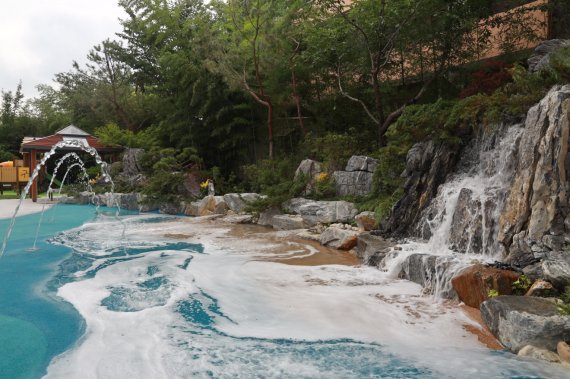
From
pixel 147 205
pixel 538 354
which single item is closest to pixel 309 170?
pixel 147 205

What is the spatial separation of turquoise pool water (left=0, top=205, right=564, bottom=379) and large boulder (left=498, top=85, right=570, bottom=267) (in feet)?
3.59

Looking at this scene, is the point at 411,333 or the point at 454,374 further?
the point at 411,333

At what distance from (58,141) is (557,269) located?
16320 millimetres

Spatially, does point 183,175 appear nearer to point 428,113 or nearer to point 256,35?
point 256,35

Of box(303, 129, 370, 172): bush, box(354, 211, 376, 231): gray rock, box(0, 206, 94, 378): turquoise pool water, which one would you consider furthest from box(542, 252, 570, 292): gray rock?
box(303, 129, 370, 172): bush

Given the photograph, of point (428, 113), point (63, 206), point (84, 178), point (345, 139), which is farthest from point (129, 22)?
point (428, 113)

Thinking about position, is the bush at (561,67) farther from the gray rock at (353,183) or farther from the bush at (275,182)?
the bush at (275,182)

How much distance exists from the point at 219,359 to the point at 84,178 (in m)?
15.2

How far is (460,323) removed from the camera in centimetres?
362

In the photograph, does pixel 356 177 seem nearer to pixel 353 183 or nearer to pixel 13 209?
pixel 353 183

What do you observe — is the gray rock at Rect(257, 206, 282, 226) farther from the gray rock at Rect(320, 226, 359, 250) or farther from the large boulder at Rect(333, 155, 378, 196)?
the gray rock at Rect(320, 226, 359, 250)

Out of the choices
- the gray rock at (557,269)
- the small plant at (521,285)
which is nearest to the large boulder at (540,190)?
the gray rock at (557,269)

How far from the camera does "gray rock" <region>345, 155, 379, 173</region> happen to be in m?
8.40

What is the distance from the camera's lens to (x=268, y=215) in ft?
31.4
